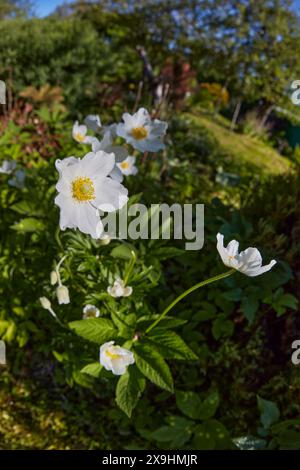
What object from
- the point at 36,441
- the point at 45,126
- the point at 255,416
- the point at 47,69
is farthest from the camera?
the point at 47,69

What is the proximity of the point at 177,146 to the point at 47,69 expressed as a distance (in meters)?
1.92

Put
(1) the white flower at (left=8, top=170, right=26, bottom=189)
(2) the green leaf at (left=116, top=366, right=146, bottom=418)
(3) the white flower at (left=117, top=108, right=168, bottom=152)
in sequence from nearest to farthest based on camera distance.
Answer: (2) the green leaf at (left=116, top=366, right=146, bottom=418) < (3) the white flower at (left=117, top=108, right=168, bottom=152) < (1) the white flower at (left=8, top=170, right=26, bottom=189)

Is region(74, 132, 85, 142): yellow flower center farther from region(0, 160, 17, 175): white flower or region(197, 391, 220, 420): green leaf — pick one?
region(197, 391, 220, 420): green leaf

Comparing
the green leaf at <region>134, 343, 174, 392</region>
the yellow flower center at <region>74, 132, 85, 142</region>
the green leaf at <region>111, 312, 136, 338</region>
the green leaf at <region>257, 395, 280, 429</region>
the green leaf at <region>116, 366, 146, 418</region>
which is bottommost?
the green leaf at <region>257, 395, 280, 429</region>

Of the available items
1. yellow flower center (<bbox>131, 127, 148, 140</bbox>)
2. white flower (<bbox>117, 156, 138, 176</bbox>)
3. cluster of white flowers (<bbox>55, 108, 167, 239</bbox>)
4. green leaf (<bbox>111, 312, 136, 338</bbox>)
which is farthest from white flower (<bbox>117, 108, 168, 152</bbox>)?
green leaf (<bbox>111, 312, 136, 338</bbox>)

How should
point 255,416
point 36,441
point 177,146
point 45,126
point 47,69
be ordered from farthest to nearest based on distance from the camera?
point 47,69 < point 177,146 < point 45,126 < point 36,441 < point 255,416

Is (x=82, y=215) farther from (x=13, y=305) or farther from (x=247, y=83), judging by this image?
(x=247, y=83)

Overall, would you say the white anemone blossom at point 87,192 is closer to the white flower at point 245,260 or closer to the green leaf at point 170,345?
the white flower at point 245,260

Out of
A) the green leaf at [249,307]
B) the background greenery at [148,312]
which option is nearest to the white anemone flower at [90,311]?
the background greenery at [148,312]

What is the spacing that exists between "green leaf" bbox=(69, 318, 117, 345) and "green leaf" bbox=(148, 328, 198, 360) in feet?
0.39

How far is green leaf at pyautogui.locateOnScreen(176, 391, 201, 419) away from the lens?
1502mm

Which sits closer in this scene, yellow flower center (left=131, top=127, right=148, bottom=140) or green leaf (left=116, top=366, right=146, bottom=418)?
green leaf (left=116, top=366, right=146, bottom=418)

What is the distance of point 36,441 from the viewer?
5.74 ft

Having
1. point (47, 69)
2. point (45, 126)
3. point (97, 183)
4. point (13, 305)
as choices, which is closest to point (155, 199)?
point (13, 305)
